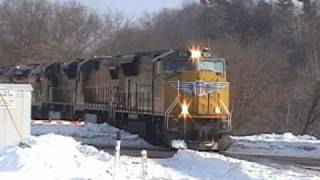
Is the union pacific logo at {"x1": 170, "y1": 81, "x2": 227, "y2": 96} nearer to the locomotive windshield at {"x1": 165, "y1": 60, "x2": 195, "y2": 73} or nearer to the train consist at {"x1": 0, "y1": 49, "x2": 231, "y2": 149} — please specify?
the train consist at {"x1": 0, "y1": 49, "x2": 231, "y2": 149}

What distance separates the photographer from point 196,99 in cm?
2514

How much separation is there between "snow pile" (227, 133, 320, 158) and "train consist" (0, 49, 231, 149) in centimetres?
161

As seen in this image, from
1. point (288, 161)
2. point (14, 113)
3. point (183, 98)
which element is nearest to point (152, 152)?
point (183, 98)

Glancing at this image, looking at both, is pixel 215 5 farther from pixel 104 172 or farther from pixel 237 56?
pixel 104 172

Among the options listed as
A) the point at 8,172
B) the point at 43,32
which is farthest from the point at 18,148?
the point at 43,32

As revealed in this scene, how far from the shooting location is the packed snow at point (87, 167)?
46.2 feet

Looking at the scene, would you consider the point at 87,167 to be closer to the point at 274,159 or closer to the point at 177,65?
the point at 274,159

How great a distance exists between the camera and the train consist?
979 inches

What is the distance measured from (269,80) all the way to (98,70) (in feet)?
59.0

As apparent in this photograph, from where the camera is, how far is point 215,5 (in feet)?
289

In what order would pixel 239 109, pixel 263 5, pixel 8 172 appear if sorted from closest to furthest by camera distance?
pixel 8 172
pixel 239 109
pixel 263 5

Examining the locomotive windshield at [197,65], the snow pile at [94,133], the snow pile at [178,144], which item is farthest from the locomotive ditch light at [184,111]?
the snow pile at [94,133]

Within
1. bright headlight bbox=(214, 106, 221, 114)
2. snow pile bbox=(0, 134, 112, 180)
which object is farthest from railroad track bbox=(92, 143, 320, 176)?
snow pile bbox=(0, 134, 112, 180)

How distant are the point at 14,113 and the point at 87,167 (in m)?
4.22
